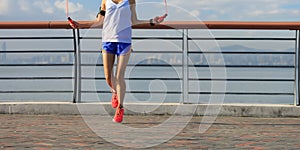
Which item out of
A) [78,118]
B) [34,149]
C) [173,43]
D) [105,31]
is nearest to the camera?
[34,149]

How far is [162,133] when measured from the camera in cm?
586

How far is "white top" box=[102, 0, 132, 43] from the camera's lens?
6.19 meters

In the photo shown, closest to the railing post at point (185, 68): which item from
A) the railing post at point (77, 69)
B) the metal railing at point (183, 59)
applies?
the metal railing at point (183, 59)

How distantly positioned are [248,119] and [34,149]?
11.8 feet

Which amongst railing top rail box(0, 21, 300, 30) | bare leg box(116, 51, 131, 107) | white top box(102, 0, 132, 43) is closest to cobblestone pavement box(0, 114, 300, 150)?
bare leg box(116, 51, 131, 107)

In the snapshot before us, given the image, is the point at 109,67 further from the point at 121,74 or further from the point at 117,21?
the point at 117,21

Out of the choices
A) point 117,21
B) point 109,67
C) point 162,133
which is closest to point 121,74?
point 109,67

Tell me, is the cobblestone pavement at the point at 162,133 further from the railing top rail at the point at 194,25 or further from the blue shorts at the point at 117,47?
the railing top rail at the point at 194,25

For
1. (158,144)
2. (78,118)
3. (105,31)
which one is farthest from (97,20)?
(158,144)

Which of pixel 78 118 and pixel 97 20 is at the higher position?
pixel 97 20

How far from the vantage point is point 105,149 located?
15.4ft

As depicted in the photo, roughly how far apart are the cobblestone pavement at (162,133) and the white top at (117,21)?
1069mm

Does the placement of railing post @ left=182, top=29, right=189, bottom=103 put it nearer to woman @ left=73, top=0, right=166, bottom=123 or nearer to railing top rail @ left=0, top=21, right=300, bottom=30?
railing top rail @ left=0, top=21, right=300, bottom=30

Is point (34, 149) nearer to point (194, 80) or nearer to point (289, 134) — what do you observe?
point (289, 134)
